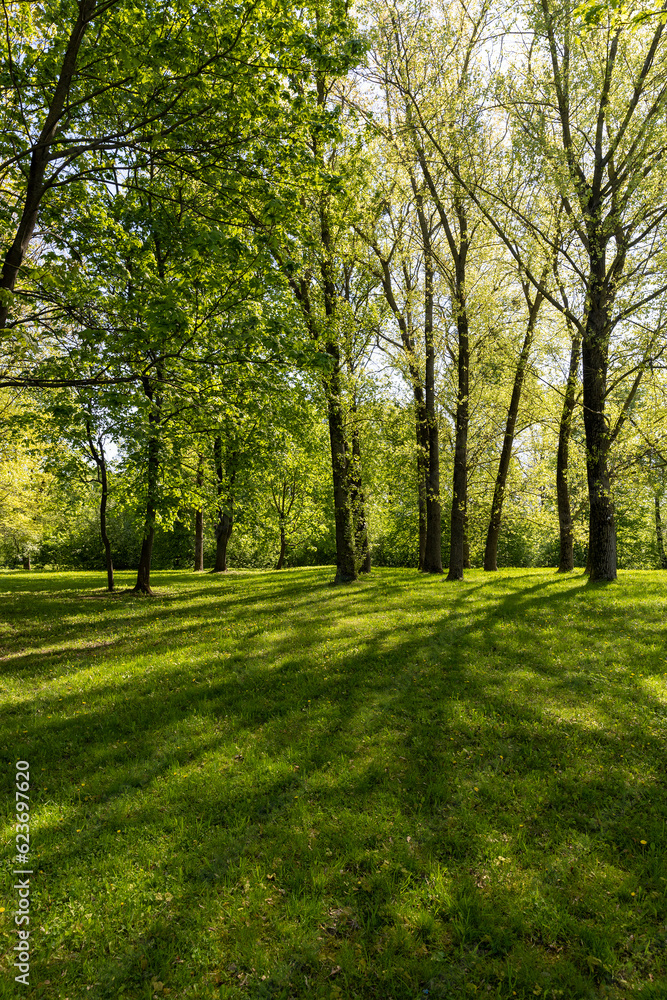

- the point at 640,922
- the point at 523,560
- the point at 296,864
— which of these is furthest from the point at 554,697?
the point at 523,560

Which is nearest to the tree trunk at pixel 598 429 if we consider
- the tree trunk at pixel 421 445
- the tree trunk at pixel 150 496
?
the tree trunk at pixel 421 445

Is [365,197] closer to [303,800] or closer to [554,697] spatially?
[554,697]

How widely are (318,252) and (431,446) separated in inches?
461

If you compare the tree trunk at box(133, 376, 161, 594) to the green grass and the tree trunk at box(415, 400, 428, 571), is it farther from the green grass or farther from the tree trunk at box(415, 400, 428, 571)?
the tree trunk at box(415, 400, 428, 571)

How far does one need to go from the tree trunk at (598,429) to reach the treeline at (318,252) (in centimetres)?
10

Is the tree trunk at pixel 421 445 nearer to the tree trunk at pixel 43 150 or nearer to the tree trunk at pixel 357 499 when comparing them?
the tree trunk at pixel 357 499

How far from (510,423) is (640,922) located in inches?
921
